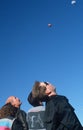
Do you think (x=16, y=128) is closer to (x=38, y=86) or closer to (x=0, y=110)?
(x=0, y=110)

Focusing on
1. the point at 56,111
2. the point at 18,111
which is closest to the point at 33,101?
the point at 56,111

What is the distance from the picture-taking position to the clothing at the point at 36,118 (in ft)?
24.8

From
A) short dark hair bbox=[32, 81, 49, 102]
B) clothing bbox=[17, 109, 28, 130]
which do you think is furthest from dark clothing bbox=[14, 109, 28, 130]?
short dark hair bbox=[32, 81, 49, 102]

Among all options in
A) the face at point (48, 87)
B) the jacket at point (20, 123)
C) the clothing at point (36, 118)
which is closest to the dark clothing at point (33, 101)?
the clothing at point (36, 118)

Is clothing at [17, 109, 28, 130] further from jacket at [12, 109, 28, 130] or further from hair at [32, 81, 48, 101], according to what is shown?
hair at [32, 81, 48, 101]

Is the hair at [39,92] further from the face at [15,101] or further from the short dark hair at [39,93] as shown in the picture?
the face at [15,101]

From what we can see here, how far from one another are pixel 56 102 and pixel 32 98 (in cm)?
84

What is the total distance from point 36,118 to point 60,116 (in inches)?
41.0

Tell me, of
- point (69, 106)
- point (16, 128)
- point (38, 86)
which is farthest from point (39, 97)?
point (16, 128)

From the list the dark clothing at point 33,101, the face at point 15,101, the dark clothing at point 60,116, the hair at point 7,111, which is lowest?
the dark clothing at point 60,116

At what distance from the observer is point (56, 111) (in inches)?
272

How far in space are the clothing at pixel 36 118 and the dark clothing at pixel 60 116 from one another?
0.49 m

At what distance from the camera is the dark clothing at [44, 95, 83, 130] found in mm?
6699

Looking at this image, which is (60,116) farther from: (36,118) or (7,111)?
(7,111)
